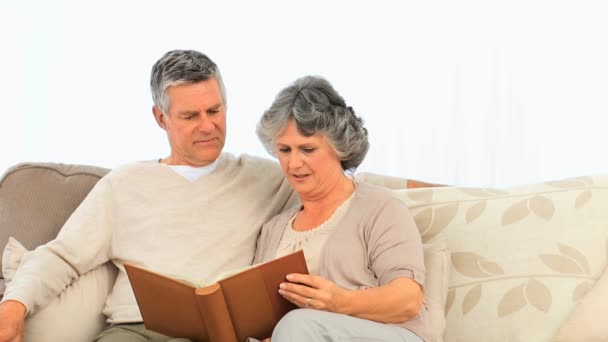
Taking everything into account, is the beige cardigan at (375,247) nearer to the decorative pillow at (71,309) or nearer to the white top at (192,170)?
the white top at (192,170)

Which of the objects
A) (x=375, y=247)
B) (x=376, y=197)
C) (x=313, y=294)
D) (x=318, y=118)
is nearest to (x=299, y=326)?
(x=313, y=294)

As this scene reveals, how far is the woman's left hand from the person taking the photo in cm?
191

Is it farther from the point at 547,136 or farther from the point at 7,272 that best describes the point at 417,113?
the point at 7,272

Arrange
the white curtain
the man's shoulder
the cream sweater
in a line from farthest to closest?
the white curtain < the man's shoulder < the cream sweater

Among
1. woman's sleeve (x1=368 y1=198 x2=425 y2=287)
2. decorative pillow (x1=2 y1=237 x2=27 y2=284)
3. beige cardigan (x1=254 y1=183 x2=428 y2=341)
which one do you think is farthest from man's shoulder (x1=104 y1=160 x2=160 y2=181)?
woman's sleeve (x1=368 y1=198 x2=425 y2=287)

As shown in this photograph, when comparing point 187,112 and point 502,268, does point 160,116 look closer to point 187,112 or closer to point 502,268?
point 187,112

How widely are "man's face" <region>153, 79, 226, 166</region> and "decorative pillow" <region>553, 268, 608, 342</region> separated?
1179mm

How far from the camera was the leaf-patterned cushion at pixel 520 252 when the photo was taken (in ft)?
7.23

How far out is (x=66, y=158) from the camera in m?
3.78

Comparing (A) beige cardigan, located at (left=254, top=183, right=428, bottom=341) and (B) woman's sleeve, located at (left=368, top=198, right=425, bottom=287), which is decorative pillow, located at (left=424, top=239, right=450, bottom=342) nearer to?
(A) beige cardigan, located at (left=254, top=183, right=428, bottom=341)

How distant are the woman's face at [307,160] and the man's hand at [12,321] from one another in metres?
0.85

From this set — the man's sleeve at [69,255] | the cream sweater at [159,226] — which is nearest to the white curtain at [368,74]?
the cream sweater at [159,226]

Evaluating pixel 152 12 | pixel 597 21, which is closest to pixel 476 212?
pixel 597 21

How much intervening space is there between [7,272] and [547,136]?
2079 millimetres
